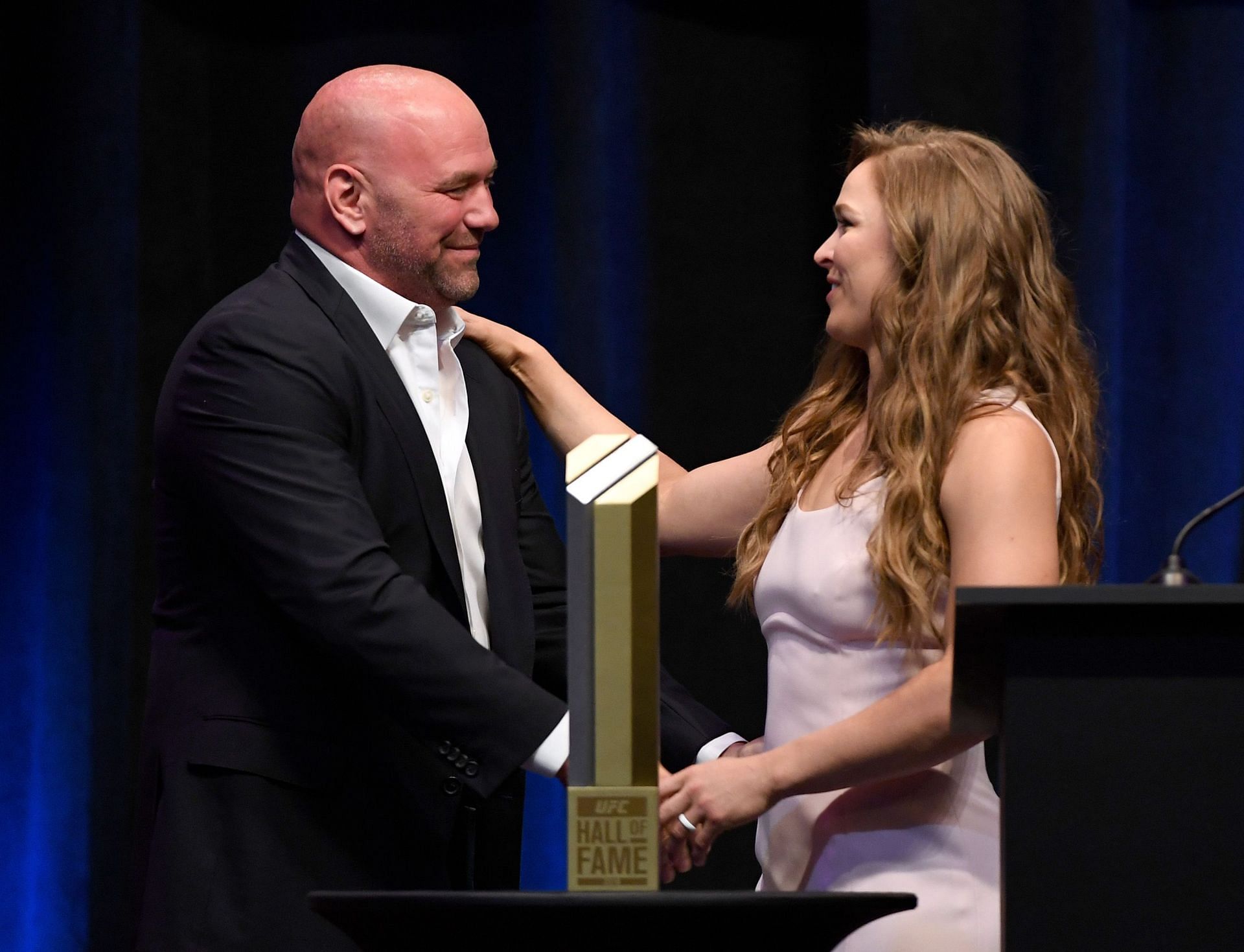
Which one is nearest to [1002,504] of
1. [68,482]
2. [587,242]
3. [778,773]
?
[778,773]

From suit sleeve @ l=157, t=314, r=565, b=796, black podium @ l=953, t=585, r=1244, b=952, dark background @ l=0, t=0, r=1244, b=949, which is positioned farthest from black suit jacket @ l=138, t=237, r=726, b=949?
dark background @ l=0, t=0, r=1244, b=949

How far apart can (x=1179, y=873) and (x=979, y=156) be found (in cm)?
96

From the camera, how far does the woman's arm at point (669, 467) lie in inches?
84.0

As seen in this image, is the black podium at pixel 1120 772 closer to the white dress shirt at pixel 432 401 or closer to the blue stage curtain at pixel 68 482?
the white dress shirt at pixel 432 401

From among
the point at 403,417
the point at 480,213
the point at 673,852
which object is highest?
the point at 480,213

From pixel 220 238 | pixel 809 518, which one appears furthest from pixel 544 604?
pixel 220 238

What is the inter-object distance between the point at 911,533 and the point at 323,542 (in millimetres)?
613

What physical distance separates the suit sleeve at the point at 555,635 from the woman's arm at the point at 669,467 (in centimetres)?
7

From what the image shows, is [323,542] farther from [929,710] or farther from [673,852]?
[929,710]

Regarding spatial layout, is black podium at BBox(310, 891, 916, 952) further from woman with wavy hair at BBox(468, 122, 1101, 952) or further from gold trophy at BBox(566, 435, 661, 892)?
woman with wavy hair at BBox(468, 122, 1101, 952)

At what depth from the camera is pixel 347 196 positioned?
6.43 ft

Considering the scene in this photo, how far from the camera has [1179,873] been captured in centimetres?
106

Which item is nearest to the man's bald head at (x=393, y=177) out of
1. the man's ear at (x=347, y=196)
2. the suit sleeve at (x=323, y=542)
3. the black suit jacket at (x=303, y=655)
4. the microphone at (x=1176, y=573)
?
the man's ear at (x=347, y=196)

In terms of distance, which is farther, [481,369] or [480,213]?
[481,369]
